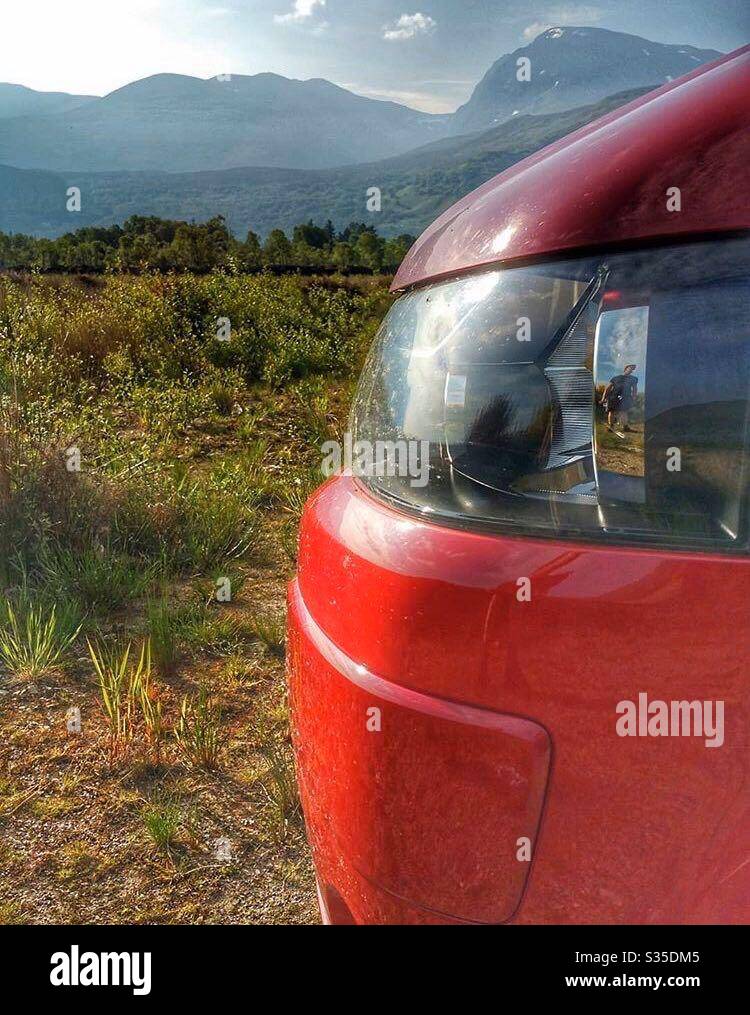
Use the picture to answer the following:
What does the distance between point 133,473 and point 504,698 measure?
3.71 meters

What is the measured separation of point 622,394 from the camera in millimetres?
1105

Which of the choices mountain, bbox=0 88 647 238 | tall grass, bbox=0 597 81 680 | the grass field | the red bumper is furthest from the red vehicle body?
mountain, bbox=0 88 647 238

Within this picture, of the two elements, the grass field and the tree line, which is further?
the tree line

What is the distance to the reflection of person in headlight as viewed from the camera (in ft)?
3.61

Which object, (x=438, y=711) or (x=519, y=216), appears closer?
(x=438, y=711)

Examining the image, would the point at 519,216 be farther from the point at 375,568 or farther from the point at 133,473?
the point at 133,473

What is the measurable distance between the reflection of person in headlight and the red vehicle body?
0.62ft

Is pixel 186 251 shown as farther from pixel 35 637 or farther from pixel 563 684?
pixel 563 684

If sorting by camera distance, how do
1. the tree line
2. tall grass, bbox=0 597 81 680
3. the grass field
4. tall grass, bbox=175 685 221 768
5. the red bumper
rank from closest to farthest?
the red bumper → the grass field → tall grass, bbox=175 685 221 768 → tall grass, bbox=0 597 81 680 → the tree line

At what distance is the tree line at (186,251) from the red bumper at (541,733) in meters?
7.48

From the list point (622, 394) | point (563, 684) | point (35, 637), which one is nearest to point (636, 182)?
point (622, 394)

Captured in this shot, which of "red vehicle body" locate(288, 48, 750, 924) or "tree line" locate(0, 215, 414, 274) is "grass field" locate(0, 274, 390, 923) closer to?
"red vehicle body" locate(288, 48, 750, 924)

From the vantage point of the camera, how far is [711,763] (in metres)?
1.07
